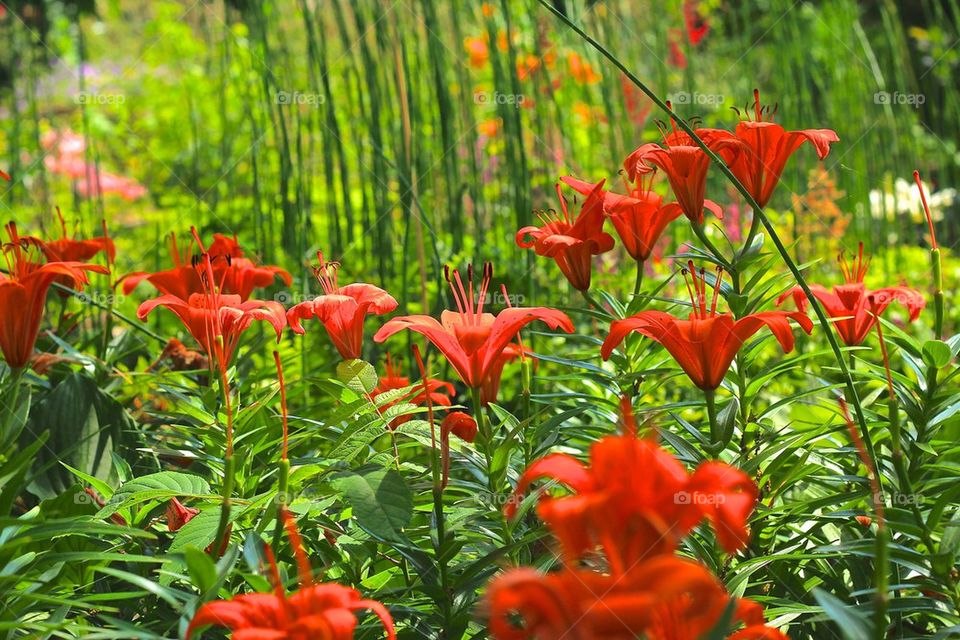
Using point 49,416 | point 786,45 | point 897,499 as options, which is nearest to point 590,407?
point 897,499

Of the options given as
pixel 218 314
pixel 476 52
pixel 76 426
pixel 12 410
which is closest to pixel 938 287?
pixel 218 314

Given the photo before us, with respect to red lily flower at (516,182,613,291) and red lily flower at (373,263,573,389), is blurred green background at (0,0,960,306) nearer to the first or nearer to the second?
red lily flower at (516,182,613,291)

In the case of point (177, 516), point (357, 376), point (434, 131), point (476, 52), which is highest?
point (476, 52)

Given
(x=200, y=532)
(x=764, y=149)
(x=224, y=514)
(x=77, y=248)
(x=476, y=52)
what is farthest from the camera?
(x=476, y=52)

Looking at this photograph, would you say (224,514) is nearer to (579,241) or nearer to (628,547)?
(628,547)

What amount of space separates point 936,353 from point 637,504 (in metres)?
0.58

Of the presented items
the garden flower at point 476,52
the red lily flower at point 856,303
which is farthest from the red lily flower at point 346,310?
the garden flower at point 476,52

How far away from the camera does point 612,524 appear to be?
582 mm

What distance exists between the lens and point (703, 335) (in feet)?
3.02

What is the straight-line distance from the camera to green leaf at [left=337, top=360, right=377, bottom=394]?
1.01 metres

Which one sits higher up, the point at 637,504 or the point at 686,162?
the point at 686,162

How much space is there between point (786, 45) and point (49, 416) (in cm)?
222

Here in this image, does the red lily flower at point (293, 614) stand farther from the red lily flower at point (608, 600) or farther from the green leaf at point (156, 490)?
the green leaf at point (156, 490)

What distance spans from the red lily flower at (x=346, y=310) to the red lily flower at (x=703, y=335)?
284 mm
